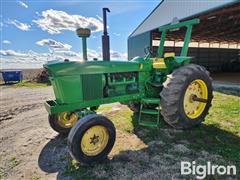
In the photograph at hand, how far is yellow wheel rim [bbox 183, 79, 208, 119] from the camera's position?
3725 millimetres

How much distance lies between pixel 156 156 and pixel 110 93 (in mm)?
1270

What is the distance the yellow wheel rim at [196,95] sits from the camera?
12.2 feet

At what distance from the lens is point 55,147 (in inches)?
130

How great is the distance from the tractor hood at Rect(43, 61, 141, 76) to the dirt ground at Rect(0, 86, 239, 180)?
1265 mm

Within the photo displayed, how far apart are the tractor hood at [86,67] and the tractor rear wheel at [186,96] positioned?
31.5 inches

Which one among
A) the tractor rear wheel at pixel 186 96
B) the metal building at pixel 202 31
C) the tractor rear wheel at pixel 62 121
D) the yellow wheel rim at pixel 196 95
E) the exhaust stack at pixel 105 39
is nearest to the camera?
the tractor rear wheel at pixel 186 96

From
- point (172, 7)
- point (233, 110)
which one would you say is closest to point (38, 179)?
point (233, 110)

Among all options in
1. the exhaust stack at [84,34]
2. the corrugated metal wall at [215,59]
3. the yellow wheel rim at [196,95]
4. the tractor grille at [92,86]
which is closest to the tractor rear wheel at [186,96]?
the yellow wheel rim at [196,95]

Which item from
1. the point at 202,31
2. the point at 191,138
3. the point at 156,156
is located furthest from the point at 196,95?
the point at 202,31

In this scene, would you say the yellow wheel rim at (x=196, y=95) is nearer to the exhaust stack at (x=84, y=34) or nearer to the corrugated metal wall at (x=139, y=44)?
the exhaust stack at (x=84, y=34)

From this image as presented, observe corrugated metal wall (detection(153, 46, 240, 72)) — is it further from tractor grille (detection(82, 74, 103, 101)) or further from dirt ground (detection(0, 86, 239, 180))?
tractor grille (detection(82, 74, 103, 101))

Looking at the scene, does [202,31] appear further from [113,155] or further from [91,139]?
[91,139]

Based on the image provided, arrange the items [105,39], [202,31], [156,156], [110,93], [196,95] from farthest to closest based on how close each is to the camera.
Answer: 1. [202,31]
2. [105,39]
3. [196,95]
4. [110,93]
5. [156,156]

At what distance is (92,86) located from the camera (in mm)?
3062
